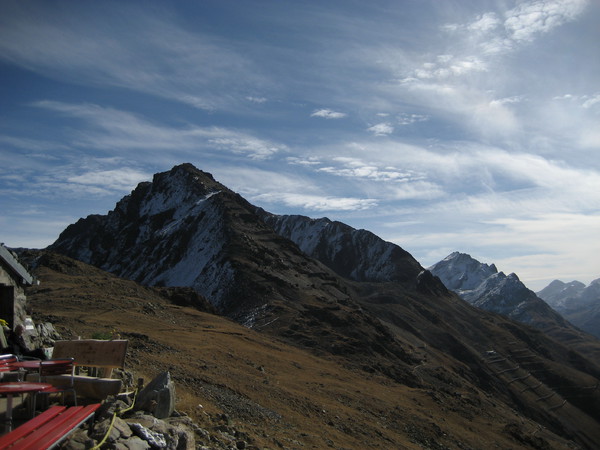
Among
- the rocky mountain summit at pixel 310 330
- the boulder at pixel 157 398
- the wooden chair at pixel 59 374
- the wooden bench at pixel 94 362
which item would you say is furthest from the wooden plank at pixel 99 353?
the rocky mountain summit at pixel 310 330

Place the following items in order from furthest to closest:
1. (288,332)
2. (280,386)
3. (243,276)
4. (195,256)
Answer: (195,256) < (243,276) < (288,332) < (280,386)

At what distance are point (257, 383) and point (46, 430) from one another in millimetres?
16772

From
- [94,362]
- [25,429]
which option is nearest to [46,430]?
[25,429]

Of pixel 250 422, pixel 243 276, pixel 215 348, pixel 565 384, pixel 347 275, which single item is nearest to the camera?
pixel 250 422

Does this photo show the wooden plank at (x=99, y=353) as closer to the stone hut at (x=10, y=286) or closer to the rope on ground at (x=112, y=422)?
the rope on ground at (x=112, y=422)

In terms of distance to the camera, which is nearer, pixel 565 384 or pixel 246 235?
pixel 246 235

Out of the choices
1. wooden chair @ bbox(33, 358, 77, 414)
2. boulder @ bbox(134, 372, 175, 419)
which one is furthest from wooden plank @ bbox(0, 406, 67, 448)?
boulder @ bbox(134, 372, 175, 419)

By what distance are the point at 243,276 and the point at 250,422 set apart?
44322 mm

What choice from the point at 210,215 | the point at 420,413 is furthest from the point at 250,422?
the point at 210,215

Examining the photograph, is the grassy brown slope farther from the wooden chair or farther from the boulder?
the wooden chair

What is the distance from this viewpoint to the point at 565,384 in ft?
334

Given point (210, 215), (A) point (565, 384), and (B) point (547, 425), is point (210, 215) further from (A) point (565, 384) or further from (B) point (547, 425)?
(A) point (565, 384)

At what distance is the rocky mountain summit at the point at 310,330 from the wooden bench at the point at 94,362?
610 centimetres

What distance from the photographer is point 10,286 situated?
13.8 meters
